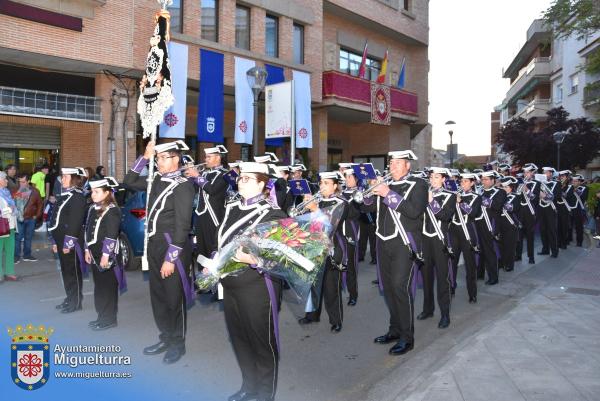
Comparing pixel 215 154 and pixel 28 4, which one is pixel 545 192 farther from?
pixel 28 4

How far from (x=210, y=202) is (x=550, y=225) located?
863 cm

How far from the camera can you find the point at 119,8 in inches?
607

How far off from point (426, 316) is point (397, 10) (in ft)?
79.4

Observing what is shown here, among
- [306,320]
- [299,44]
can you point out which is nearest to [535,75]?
[299,44]

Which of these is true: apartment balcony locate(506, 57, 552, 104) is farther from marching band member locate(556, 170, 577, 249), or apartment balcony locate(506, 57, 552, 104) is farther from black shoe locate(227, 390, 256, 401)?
black shoe locate(227, 390, 256, 401)

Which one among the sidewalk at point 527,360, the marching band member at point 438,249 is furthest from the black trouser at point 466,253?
the marching band member at point 438,249

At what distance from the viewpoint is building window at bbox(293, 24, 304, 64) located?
22.2 meters

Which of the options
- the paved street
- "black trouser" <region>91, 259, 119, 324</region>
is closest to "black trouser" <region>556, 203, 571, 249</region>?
the paved street

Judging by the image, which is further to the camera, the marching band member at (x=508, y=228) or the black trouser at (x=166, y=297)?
the marching band member at (x=508, y=228)

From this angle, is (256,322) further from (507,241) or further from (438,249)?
(507,241)

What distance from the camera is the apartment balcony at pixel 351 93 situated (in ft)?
74.5

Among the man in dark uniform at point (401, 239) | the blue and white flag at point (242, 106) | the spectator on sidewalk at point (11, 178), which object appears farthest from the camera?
the blue and white flag at point (242, 106)

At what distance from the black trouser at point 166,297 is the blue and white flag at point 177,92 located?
35.7 ft

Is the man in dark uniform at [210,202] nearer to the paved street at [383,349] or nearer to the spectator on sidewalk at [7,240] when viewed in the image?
the paved street at [383,349]
